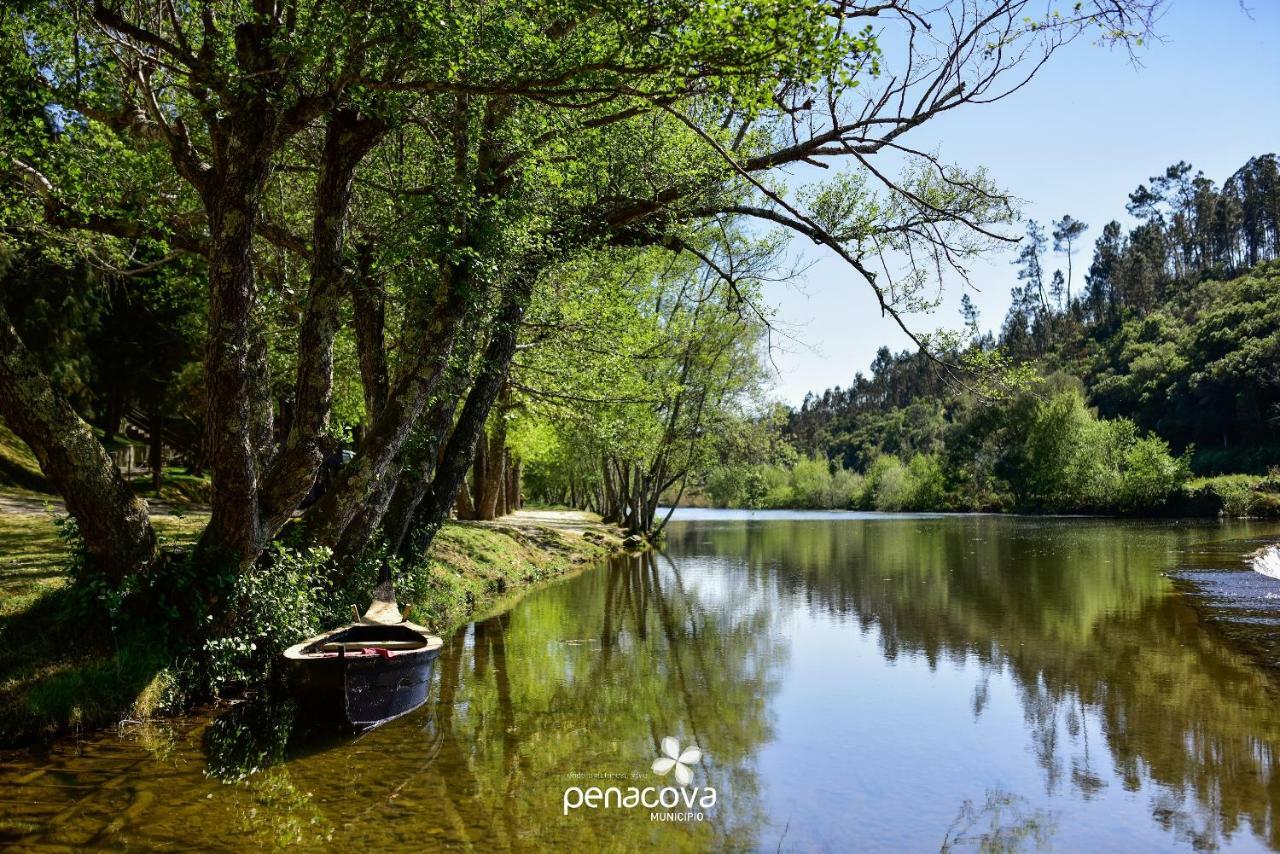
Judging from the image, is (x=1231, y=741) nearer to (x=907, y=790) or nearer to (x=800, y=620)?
(x=907, y=790)

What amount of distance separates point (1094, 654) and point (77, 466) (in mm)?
14199

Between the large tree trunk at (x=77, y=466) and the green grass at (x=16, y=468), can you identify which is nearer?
the large tree trunk at (x=77, y=466)

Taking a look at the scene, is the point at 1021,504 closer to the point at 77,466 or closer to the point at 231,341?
the point at 231,341

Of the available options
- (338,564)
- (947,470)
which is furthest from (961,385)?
(947,470)

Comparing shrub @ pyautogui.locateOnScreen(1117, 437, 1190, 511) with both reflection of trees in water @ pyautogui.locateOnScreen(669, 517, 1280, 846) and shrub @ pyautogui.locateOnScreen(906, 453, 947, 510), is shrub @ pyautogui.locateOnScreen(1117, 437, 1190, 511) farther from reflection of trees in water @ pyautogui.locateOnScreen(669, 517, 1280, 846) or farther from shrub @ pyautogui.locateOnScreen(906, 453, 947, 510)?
reflection of trees in water @ pyautogui.locateOnScreen(669, 517, 1280, 846)

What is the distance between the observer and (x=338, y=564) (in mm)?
11859

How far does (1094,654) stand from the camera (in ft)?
43.7

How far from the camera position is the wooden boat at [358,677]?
28.4 feet

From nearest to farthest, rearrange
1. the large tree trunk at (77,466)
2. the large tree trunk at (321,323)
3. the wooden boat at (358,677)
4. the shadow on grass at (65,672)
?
the shadow on grass at (65,672)
the large tree trunk at (77,466)
the wooden boat at (358,677)
the large tree trunk at (321,323)

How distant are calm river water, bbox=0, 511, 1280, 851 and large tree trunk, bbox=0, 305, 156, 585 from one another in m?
1.92

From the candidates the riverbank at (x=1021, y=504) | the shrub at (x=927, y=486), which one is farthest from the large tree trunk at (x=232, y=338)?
the shrub at (x=927, y=486)

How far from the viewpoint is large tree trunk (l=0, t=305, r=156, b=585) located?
28.0ft

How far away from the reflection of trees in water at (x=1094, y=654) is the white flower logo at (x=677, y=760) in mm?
3354

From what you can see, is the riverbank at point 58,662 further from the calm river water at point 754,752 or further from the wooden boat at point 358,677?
the wooden boat at point 358,677
